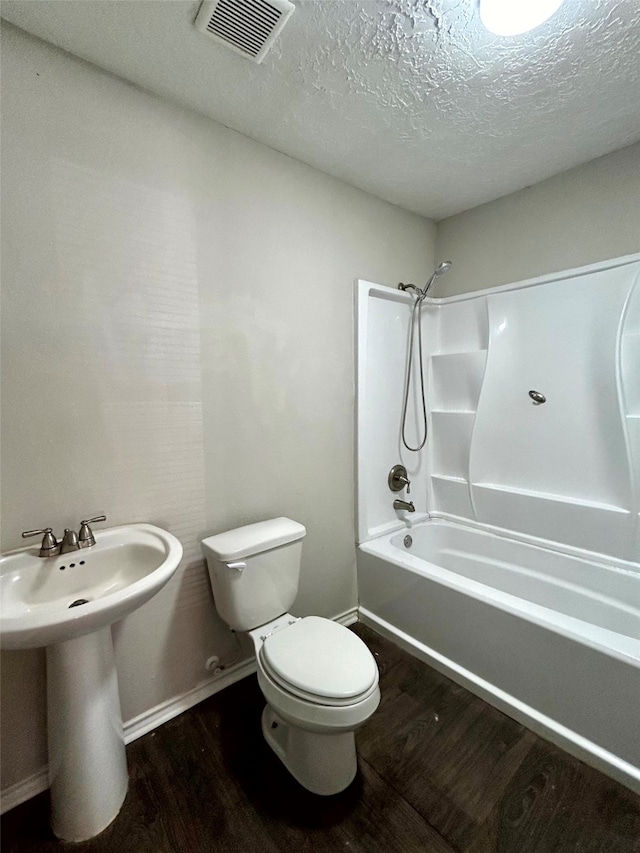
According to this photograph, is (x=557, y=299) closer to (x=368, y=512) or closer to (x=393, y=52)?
(x=393, y=52)

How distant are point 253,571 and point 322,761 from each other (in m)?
0.64

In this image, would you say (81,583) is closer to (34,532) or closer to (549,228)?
(34,532)

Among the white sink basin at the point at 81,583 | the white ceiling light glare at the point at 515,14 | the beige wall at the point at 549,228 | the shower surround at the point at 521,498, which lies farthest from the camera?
the beige wall at the point at 549,228

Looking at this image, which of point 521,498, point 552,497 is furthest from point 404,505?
point 552,497

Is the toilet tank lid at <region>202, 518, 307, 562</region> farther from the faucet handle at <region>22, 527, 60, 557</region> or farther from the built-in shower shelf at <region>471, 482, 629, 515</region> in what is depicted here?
the built-in shower shelf at <region>471, 482, 629, 515</region>

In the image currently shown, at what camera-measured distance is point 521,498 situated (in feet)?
6.72

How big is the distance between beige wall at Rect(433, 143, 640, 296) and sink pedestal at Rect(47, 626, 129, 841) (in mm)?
2567

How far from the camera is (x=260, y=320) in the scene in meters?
1.64

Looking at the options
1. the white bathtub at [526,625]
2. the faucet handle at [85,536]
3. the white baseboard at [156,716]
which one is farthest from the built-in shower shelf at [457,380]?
the faucet handle at [85,536]

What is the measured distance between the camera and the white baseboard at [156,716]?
1.17 m

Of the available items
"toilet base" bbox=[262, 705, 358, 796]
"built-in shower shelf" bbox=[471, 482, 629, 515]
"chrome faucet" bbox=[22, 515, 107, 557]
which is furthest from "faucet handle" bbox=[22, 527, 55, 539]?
"built-in shower shelf" bbox=[471, 482, 629, 515]

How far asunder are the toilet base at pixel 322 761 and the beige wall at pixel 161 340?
21.1 inches

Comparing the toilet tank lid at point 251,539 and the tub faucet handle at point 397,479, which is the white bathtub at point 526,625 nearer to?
the tub faucet handle at point 397,479

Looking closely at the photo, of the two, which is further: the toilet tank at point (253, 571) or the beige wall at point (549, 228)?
the beige wall at point (549, 228)
